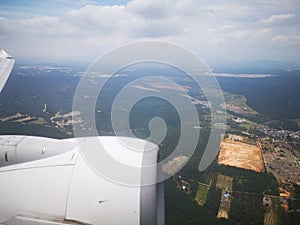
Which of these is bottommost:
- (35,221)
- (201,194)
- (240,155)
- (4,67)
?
(201,194)

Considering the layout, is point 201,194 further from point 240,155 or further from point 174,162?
point 174,162

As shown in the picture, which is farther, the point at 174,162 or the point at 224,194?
the point at 224,194

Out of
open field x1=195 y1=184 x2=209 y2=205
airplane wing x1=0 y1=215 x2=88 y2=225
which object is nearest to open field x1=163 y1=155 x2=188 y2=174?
airplane wing x1=0 y1=215 x2=88 y2=225

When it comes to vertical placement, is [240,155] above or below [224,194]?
above

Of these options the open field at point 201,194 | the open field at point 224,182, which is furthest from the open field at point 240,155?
the open field at point 201,194

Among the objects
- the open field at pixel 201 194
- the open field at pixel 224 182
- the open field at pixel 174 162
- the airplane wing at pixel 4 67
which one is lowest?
the open field at pixel 201 194

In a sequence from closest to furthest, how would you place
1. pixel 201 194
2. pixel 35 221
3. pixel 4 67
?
pixel 35 221 < pixel 4 67 < pixel 201 194

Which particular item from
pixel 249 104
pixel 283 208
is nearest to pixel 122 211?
pixel 283 208

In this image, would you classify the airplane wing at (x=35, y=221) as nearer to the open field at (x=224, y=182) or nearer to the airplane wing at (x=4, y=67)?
the airplane wing at (x=4, y=67)

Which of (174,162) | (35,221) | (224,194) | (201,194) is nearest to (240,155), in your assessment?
(224,194)
